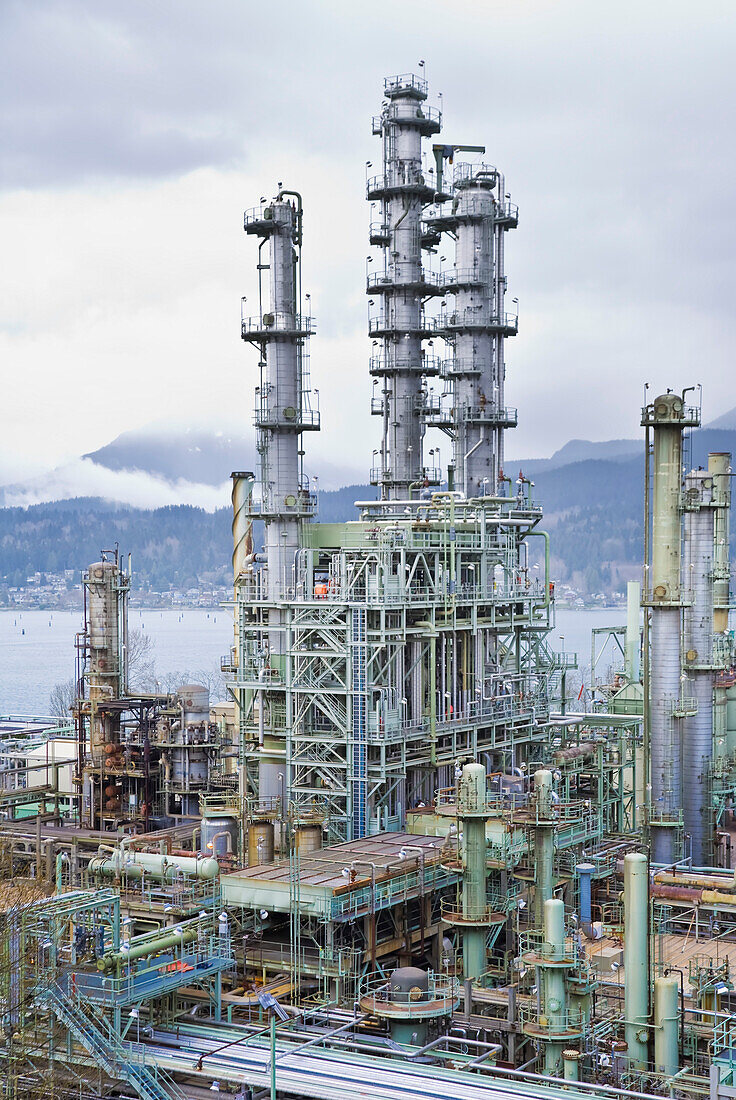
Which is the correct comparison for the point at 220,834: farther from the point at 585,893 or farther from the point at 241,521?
the point at 241,521

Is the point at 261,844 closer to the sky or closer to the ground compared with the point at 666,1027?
closer to the sky

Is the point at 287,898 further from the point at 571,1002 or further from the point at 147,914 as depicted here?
the point at 571,1002

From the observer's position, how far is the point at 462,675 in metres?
46.6

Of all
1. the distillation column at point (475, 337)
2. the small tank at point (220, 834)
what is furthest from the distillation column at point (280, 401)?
the distillation column at point (475, 337)

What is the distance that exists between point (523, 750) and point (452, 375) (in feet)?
58.4

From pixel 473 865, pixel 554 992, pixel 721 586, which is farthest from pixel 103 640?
pixel 554 992

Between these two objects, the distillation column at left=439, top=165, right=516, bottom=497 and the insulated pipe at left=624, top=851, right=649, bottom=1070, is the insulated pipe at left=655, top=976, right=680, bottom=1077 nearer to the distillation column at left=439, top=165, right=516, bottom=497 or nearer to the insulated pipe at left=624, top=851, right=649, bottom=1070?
the insulated pipe at left=624, top=851, right=649, bottom=1070

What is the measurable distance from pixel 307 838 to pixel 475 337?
97.1 ft

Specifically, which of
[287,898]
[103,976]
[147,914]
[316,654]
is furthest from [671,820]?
[103,976]

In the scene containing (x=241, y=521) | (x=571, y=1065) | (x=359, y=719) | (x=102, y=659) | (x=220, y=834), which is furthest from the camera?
Result: (x=241, y=521)

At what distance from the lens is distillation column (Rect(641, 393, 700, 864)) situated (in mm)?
41156

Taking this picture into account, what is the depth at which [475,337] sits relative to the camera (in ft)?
195

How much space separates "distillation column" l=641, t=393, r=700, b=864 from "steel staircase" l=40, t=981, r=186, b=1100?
69.4 ft

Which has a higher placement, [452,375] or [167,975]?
[452,375]
